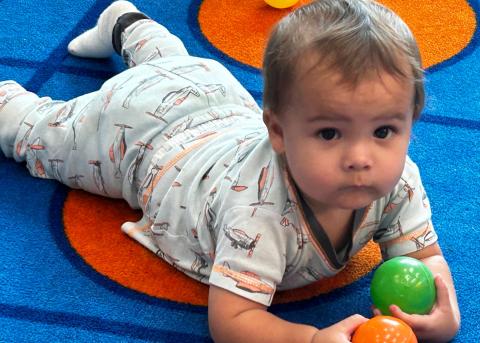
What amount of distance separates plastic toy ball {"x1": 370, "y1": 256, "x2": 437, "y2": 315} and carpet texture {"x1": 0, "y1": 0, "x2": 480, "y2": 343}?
104 millimetres

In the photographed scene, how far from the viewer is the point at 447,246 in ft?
3.04

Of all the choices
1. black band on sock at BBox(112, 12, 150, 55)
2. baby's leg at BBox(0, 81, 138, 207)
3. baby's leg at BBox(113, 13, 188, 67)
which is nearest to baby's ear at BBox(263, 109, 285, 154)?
baby's leg at BBox(0, 81, 138, 207)

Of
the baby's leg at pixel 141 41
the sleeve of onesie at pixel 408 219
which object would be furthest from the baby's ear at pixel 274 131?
the baby's leg at pixel 141 41

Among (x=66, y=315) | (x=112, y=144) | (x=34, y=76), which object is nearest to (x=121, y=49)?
(x=34, y=76)

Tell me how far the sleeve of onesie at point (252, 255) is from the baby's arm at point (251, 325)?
0.01 m

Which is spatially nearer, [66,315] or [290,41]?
[290,41]

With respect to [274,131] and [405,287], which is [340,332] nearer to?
[405,287]

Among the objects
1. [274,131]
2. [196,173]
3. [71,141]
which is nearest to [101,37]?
[71,141]

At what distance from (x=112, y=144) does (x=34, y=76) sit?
0.33 metres

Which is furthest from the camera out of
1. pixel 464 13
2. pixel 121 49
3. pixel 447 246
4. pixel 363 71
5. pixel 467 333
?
pixel 464 13

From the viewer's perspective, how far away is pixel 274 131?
74 centimetres

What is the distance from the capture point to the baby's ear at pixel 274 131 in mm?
731

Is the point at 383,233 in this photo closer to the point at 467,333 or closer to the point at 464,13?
the point at 467,333

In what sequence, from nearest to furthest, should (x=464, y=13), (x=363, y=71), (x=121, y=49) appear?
(x=363, y=71), (x=121, y=49), (x=464, y=13)
